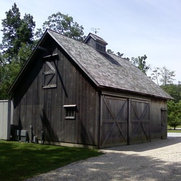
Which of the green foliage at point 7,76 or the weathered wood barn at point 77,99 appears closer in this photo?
the weathered wood barn at point 77,99

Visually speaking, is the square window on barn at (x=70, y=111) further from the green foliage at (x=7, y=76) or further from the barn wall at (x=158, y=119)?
the green foliage at (x=7, y=76)

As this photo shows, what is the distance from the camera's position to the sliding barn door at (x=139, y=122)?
16.7 meters

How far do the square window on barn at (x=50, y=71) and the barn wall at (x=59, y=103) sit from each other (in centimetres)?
26

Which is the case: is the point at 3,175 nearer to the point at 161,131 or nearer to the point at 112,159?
the point at 112,159

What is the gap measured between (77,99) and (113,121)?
7.68 ft

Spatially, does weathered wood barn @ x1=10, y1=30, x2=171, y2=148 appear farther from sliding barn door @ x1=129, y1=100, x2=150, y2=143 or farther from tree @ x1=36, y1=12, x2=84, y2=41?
tree @ x1=36, y1=12, x2=84, y2=41

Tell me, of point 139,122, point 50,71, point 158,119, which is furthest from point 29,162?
point 158,119

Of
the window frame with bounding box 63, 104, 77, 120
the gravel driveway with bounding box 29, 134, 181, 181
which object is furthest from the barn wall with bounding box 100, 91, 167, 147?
the gravel driveway with bounding box 29, 134, 181, 181

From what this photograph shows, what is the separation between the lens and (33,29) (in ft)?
165

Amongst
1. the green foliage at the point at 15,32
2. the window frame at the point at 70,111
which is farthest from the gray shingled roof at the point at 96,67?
the green foliage at the point at 15,32

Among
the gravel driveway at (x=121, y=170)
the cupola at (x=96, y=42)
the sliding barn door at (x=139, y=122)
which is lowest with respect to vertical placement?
the gravel driveway at (x=121, y=170)

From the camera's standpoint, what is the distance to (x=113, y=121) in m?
15.0

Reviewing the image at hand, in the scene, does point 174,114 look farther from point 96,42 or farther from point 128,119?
point 128,119

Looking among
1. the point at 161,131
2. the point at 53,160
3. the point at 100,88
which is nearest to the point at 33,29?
the point at 161,131
